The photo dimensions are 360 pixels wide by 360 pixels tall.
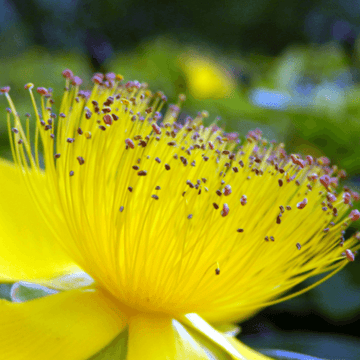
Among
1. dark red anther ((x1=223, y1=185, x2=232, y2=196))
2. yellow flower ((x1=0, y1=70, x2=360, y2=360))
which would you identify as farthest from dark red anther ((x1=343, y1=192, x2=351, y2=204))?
dark red anther ((x1=223, y1=185, x2=232, y2=196))

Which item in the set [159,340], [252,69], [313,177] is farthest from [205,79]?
[159,340]

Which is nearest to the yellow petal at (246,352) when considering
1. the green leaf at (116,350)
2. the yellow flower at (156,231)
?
the yellow flower at (156,231)

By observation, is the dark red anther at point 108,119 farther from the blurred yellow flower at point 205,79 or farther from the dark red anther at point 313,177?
the blurred yellow flower at point 205,79

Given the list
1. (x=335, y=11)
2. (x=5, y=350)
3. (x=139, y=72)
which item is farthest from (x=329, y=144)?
(x=335, y=11)

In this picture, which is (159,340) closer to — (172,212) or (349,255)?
(172,212)

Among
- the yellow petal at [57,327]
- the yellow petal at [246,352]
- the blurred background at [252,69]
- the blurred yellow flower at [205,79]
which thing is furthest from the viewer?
the blurred yellow flower at [205,79]

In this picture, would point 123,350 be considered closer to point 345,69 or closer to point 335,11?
point 345,69
